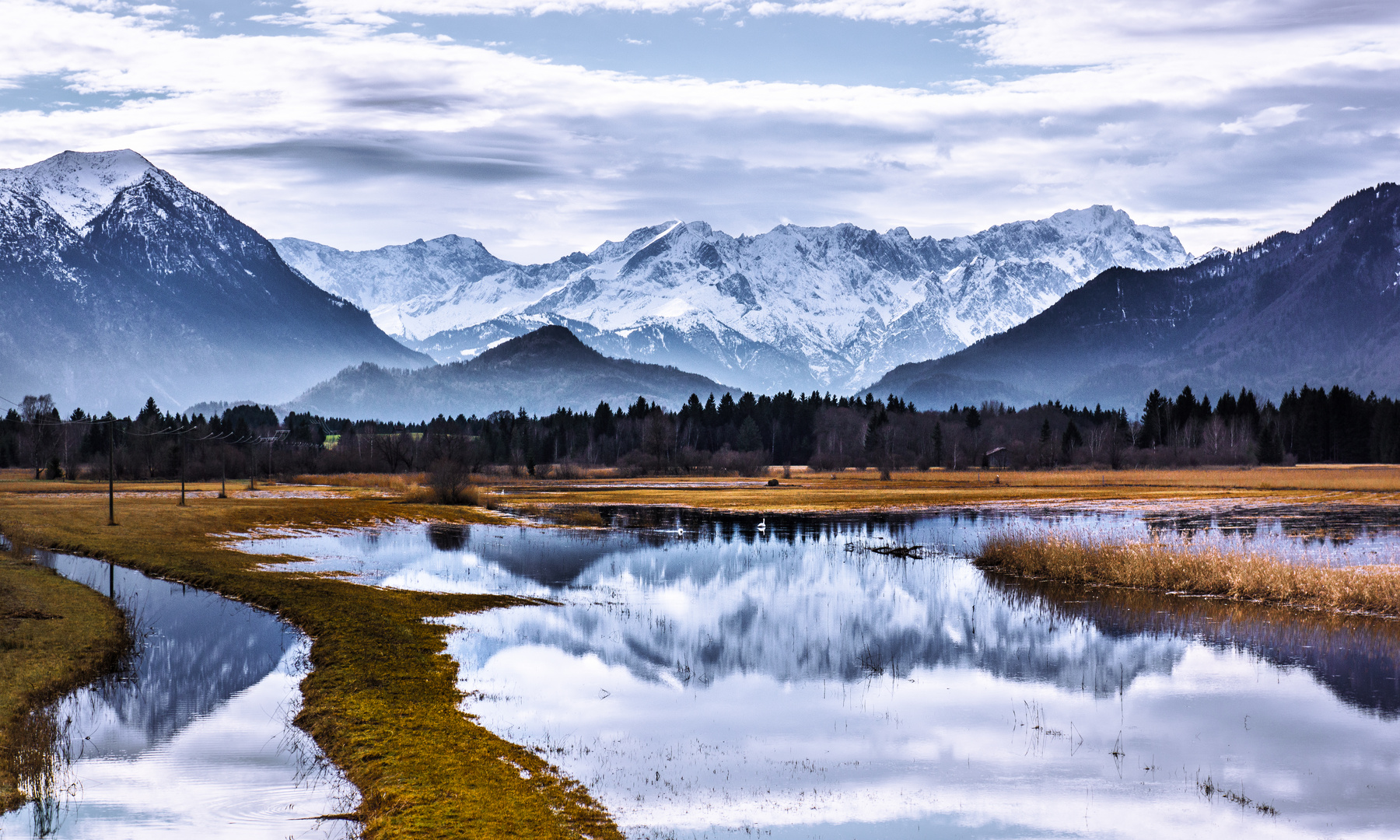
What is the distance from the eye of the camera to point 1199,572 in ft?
139

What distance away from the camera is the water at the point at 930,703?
61.1 ft

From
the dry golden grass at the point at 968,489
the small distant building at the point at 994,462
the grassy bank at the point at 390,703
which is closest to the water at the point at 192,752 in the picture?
the grassy bank at the point at 390,703

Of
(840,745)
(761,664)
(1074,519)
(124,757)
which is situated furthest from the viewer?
(1074,519)

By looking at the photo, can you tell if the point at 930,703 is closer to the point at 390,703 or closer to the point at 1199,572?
the point at 390,703

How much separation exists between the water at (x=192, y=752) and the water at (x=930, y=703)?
424 centimetres

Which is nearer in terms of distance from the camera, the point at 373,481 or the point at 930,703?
the point at 930,703

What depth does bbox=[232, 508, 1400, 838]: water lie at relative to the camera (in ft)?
61.1

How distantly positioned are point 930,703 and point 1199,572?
70.9 feet

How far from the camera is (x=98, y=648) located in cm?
2814

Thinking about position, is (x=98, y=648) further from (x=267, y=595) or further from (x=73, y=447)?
(x=73, y=447)

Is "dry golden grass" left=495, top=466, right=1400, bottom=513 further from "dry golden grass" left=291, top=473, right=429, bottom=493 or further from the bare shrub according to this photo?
"dry golden grass" left=291, top=473, right=429, bottom=493

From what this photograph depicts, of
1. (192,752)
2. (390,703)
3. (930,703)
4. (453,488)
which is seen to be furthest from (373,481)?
(192,752)

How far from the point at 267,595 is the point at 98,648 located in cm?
929

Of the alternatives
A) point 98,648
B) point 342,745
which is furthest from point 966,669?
point 98,648
